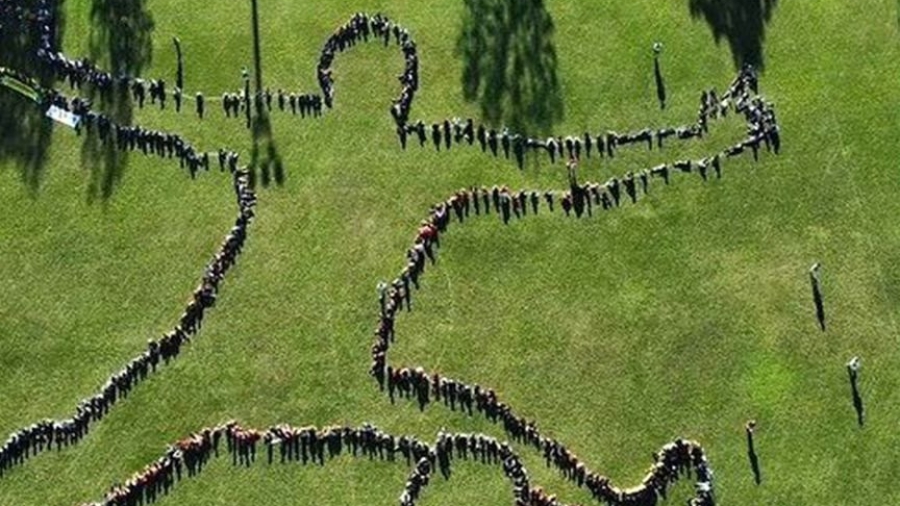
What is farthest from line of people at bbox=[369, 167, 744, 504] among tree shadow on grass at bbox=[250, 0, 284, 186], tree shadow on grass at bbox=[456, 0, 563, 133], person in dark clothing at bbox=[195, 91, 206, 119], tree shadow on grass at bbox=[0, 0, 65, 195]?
tree shadow on grass at bbox=[0, 0, 65, 195]

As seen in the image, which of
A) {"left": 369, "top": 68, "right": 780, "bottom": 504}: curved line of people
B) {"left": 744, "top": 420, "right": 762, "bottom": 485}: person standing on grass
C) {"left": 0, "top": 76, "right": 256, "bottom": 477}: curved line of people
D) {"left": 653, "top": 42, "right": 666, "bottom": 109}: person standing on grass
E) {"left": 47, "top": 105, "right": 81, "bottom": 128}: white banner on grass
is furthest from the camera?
{"left": 47, "top": 105, "right": 81, "bottom": 128}: white banner on grass

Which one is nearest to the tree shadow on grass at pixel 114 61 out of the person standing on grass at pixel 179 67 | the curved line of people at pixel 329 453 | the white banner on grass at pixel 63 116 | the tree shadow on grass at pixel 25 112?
the white banner on grass at pixel 63 116

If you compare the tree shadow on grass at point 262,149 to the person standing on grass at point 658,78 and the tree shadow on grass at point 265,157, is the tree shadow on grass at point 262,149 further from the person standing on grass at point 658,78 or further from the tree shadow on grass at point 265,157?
the person standing on grass at point 658,78

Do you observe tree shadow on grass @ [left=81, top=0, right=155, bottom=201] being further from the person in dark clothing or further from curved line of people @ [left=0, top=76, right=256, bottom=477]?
curved line of people @ [left=0, top=76, right=256, bottom=477]

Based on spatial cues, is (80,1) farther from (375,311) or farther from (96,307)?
(375,311)

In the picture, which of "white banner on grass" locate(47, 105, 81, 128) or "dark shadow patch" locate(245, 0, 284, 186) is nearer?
"dark shadow patch" locate(245, 0, 284, 186)

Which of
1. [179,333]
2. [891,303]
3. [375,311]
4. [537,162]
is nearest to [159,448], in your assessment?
[179,333]
